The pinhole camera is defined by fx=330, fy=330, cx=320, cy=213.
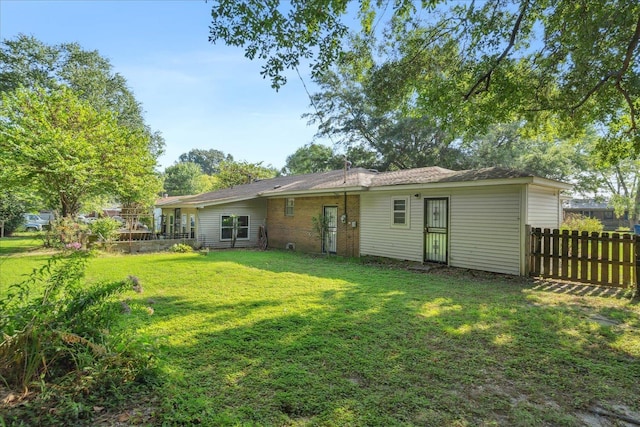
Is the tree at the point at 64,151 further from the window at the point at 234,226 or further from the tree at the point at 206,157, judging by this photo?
the tree at the point at 206,157

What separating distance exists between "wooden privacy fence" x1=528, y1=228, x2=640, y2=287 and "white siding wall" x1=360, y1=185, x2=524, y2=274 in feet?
1.59

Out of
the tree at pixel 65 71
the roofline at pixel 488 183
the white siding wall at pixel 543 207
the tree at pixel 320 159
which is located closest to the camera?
the roofline at pixel 488 183

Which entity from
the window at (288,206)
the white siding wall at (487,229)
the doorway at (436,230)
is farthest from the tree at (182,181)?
the white siding wall at (487,229)

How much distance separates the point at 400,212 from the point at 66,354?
10.2 m

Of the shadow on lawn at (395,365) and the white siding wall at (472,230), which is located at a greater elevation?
the white siding wall at (472,230)

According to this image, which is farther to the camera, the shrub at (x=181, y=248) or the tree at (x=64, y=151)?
the shrub at (x=181, y=248)

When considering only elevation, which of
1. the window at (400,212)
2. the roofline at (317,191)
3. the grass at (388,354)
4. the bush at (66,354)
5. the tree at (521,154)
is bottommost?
the grass at (388,354)

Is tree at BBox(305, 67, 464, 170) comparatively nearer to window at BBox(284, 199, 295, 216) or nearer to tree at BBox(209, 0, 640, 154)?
window at BBox(284, 199, 295, 216)

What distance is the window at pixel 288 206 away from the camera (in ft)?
52.8

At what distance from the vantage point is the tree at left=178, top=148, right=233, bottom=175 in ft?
296

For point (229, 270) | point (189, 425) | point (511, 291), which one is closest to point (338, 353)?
point (189, 425)

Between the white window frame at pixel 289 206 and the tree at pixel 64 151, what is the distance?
7.73 metres

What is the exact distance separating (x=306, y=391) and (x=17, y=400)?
2.22 m

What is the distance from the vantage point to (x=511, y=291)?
7.20 meters
